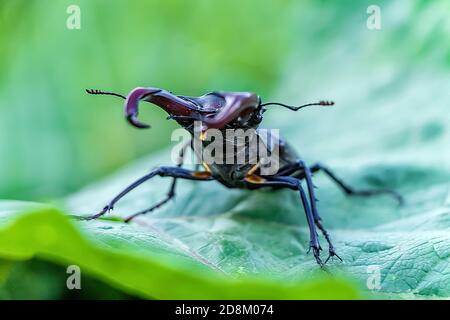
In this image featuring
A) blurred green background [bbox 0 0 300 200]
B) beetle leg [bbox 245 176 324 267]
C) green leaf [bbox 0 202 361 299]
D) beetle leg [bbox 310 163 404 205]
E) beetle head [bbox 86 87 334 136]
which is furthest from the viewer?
blurred green background [bbox 0 0 300 200]

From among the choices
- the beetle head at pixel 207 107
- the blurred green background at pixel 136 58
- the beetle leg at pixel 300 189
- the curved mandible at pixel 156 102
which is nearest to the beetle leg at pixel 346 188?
the beetle leg at pixel 300 189

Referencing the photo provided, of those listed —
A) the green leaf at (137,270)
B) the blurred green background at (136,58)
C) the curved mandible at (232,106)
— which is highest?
the blurred green background at (136,58)

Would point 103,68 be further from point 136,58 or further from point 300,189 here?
point 300,189

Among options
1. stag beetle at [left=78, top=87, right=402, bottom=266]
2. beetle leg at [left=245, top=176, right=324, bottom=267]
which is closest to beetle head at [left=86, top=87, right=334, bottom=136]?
stag beetle at [left=78, top=87, right=402, bottom=266]

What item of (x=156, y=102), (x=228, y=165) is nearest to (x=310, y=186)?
(x=228, y=165)

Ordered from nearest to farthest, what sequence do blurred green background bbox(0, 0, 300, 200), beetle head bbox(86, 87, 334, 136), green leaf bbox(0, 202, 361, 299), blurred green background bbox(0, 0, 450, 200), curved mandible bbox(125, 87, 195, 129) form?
green leaf bbox(0, 202, 361, 299) < curved mandible bbox(125, 87, 195, 129) < beetle head bbox(86, 87, 334, 136) < blurred green background bbox(0, 0, 450, 200) < blurred green background bbox(0, 0, 300, 200)

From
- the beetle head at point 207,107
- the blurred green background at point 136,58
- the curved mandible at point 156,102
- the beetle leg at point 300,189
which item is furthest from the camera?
the blurred green background at point 136,58

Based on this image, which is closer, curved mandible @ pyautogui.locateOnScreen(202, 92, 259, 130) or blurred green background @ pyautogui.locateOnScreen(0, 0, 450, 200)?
curved mandible @ pyautogui.locateOnScreen(202, 92, 259, 130)

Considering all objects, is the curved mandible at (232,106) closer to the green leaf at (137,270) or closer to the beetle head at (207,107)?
the beetle head at (207,107)

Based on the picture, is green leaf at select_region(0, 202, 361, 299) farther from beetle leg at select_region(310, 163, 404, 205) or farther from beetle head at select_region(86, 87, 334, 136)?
beetle leg at select_region(310, 163, 404, 205)
